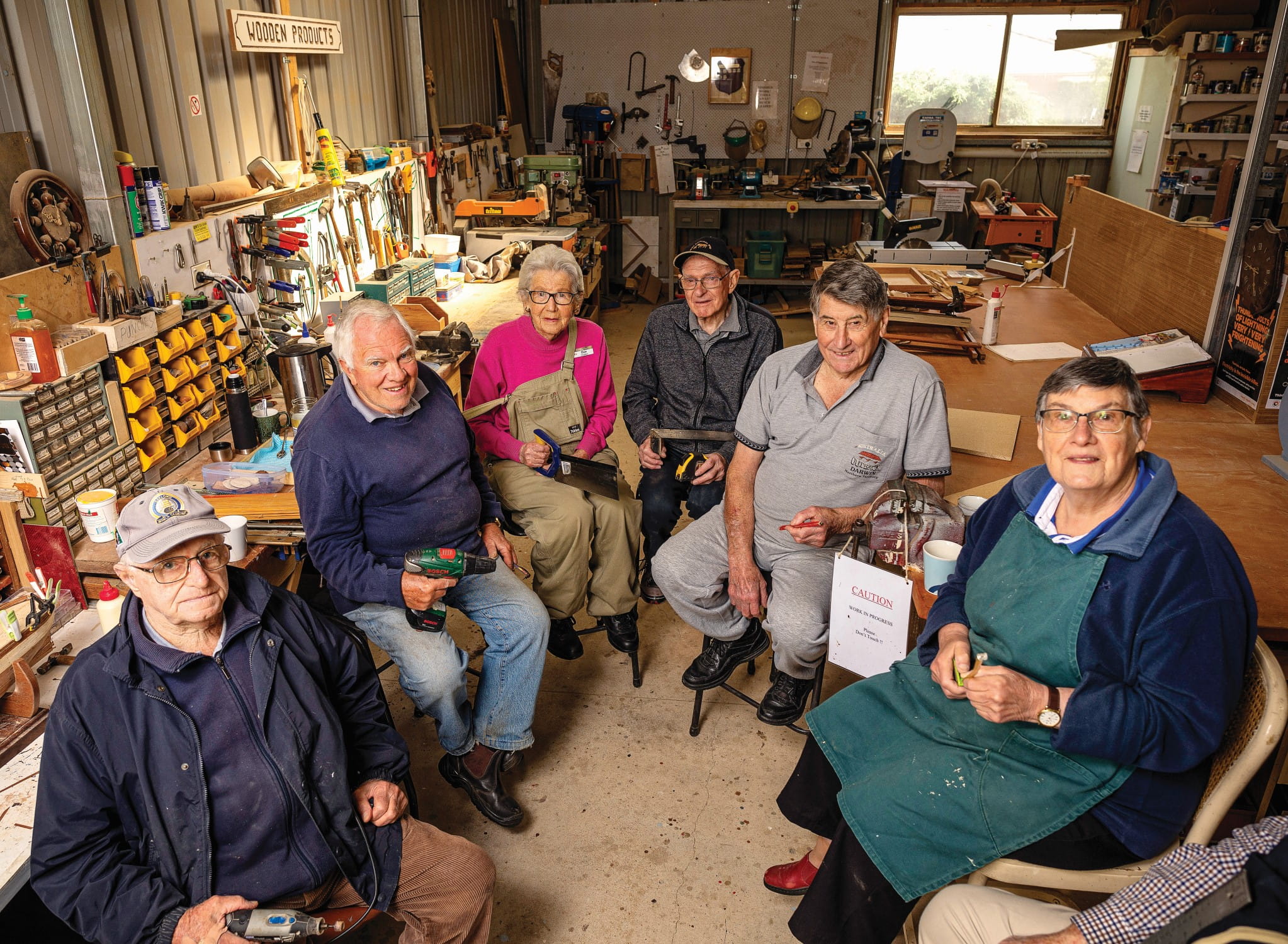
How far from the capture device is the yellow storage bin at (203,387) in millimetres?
3082

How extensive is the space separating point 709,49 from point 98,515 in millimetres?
7282

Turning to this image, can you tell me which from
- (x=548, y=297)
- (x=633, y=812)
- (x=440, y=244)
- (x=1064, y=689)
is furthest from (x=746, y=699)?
(x=440, y=244)

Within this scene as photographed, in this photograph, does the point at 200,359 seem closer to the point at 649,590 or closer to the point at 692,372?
the point at 692,372

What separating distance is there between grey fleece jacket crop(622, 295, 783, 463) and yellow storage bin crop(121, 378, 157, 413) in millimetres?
1572

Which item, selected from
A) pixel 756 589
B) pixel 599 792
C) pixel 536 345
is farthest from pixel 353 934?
pixel 536 345

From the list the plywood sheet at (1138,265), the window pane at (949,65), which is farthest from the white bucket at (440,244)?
the window pane at (949,65)

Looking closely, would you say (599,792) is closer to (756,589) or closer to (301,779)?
(756,589)

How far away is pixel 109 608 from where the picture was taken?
205 centimetres

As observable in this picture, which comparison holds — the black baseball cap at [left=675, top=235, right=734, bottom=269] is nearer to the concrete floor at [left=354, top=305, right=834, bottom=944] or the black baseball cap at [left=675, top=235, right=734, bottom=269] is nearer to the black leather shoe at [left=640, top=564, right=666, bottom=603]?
the black leather shoe at [left=640, top=564, right=666, bottom=603]

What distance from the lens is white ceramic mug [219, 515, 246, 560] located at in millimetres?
2346

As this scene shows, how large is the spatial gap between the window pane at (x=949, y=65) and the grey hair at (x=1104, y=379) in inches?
302

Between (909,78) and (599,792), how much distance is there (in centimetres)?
818

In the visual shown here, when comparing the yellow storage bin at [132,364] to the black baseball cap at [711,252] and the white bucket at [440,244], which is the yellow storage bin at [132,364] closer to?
the black baseball cap at [711,252]

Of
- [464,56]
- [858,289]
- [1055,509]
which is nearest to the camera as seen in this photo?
[1055,509]
